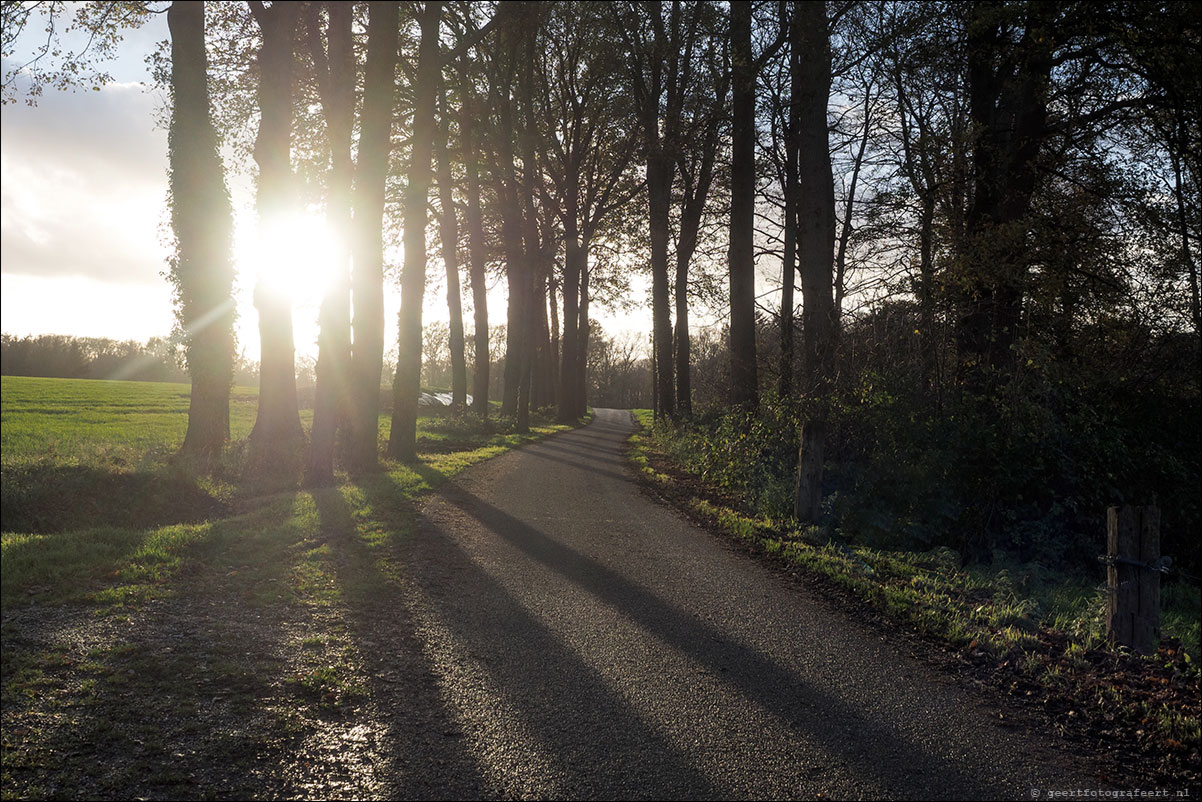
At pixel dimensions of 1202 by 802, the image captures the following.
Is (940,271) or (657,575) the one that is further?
(940,271)

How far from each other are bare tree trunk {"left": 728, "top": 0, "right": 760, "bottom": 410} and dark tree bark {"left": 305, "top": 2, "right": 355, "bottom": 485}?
8.40 meters

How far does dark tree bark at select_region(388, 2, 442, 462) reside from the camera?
577 inches

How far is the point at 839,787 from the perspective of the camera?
11.4ft

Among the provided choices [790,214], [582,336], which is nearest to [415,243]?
[790,214]

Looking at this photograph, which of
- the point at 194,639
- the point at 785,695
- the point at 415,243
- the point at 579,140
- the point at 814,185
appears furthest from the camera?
the point at 579,140

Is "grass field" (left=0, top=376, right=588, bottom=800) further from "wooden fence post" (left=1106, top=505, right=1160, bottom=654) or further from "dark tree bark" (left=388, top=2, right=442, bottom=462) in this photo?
"wooden fence post" (left=1106, top=505, right=1160, bottom=654)

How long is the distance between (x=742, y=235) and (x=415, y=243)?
7618 millimetres

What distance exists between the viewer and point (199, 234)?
1359cm

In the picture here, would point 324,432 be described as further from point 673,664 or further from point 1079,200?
point 1079,200

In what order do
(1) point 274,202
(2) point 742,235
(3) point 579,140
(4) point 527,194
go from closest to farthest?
(1) point 274,202 → (2) point 742,235 → (4) point 527,194 → (3) point 579,140

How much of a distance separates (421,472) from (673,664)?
9594mm

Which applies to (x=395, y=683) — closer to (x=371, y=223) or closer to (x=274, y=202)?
(x=371, y=223)

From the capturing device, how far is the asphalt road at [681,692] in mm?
3572

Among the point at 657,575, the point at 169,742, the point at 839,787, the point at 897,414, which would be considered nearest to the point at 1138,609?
the point at 839,787
